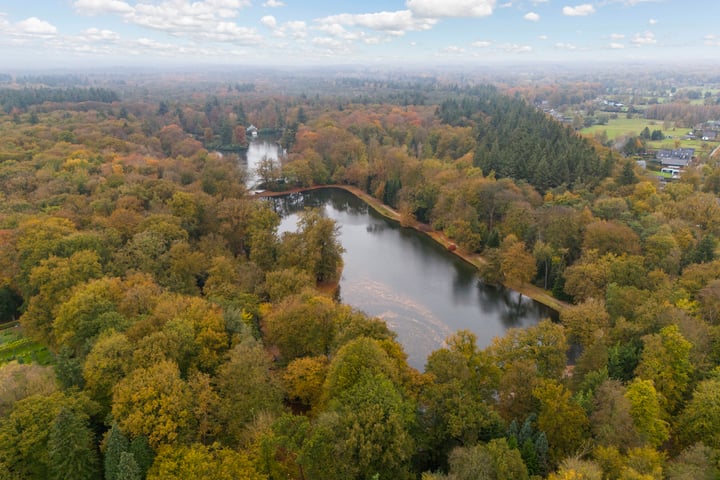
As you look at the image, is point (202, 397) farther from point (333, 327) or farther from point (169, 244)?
point (169, 244)

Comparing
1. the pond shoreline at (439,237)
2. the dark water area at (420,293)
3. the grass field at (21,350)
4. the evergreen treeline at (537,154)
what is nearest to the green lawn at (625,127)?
the evergreen treeline at (537,154)

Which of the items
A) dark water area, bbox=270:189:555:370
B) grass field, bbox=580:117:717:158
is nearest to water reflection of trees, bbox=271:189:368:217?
dark water area, bbox=270:189:555:370

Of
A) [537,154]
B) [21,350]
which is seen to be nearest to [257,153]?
[537,154]

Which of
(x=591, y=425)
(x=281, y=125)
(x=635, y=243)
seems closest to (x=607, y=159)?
(x=635, y=243)

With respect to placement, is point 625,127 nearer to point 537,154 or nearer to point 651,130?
point 651,130

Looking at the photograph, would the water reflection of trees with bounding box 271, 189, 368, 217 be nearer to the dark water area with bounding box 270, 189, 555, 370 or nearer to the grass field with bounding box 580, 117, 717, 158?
the dark water area with bounding box 270, 189, 555, 370

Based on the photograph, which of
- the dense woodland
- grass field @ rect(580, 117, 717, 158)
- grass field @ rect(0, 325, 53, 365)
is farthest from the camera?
grass field @ rect(580, 117, 717, 158)

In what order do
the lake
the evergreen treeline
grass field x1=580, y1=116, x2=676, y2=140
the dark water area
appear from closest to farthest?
1. the dark water area
2. the evergreen treeline
3. the lake
4. grass field x1=580, y1=116, x2=676, y2=140
